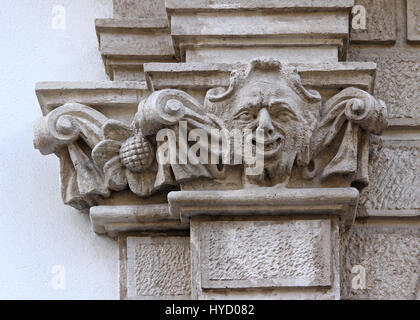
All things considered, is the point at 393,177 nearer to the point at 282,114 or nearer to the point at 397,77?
the point at 397,77

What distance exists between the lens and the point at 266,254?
321 centimetres

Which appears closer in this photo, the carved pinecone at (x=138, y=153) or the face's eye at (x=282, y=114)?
the face's eye at (x=282, y=114)

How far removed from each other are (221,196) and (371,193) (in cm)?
44

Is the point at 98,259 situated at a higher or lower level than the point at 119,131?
lower

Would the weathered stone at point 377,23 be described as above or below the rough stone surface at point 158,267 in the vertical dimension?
above

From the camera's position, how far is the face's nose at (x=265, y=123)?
316cm

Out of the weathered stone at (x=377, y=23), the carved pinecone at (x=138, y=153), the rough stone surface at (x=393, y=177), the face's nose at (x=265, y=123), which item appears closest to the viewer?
the face's nose at (x=265, y=123)

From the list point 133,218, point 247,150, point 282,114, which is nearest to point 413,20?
point 282,114

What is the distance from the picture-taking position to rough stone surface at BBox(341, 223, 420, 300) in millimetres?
3342

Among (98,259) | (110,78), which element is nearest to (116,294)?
(98,259)

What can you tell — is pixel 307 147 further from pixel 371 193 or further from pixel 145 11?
pixel 145 11

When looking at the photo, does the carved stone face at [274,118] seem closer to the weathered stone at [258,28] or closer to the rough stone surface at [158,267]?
the weathered stone at [258,28]

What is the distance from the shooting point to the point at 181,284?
3.33 meters

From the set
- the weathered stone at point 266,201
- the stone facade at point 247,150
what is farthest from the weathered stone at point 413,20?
the weathered stone at point 266,201
